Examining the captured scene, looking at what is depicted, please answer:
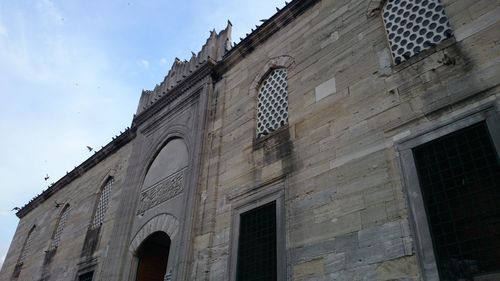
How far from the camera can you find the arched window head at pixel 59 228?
1204 cm

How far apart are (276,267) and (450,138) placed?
2706mm

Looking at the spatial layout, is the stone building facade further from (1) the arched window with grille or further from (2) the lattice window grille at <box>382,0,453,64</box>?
(1) the arched window with grille

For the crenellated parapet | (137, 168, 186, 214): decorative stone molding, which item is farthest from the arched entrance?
the crenellated parapet

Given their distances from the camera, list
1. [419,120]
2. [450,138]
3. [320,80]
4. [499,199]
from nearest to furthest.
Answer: [499,199], [450,138], [419,120], [320,80]

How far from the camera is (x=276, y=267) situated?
18.1 ft

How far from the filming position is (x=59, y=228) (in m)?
12.5

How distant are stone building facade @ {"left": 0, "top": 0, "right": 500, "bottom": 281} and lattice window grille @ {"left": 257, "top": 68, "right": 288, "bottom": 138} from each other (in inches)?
1.0

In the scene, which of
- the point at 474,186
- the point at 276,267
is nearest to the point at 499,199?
the point at 474,186

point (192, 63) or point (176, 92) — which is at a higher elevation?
point (192, 63)

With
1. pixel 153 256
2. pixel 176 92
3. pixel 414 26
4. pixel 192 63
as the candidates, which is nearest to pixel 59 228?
pixel 153 256

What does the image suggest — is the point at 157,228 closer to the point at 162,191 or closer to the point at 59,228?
the point at 162,191

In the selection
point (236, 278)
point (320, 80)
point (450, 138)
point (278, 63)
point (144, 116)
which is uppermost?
point (144, 116)

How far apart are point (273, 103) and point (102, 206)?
20.4ft

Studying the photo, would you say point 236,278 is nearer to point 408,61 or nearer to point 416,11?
point 408,61
